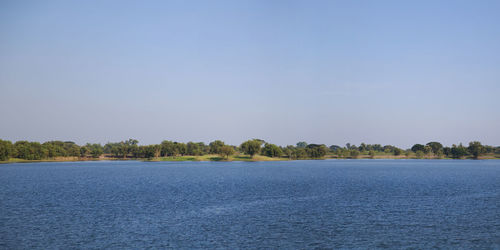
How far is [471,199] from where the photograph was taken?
77.4 meters

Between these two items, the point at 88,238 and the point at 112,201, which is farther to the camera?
the point at 112,201

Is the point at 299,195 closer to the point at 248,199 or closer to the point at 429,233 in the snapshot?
the point at 248,199

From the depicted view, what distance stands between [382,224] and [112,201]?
55092 mm

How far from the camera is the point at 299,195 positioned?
86125 mm

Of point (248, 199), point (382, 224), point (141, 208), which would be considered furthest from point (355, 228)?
point (141, 208)

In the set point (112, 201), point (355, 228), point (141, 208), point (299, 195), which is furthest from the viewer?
point (299, 195)

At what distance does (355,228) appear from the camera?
48.8 meters

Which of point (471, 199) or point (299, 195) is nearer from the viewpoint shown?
point (471, 199)

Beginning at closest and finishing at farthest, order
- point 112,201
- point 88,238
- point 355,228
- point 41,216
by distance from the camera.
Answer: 1. point 88,238
2. point 355,228
3. point 41,216
4. point 112,201

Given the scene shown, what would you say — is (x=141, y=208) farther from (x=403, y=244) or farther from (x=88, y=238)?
(x=403, y=244)

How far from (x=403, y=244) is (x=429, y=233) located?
7.70 m

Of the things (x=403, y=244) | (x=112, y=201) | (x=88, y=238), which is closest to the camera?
(x=403, y=244)

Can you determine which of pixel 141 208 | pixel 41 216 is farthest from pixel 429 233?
pixel 41 216

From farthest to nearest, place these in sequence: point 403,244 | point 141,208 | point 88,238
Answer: point 141,208 < point 88,238 < point 403,244
